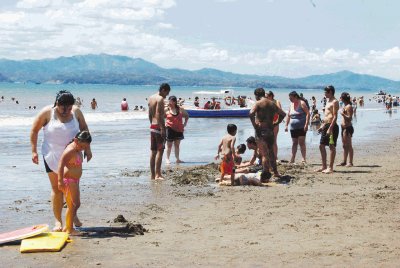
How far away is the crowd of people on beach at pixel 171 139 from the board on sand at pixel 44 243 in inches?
15.5

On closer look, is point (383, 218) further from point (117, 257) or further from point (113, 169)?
point (113, 169)

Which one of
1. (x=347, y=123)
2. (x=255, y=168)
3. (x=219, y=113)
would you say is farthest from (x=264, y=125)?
(x=219, y=113)

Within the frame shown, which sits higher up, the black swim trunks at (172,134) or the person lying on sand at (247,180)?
the black swim trunks at (172,134)

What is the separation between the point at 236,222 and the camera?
8.12m

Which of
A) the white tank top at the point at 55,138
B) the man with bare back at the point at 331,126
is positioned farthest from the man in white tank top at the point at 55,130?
the man with bare back at the point at 331,126

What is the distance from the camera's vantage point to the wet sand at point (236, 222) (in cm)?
627

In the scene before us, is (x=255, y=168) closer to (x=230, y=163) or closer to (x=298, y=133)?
(x=230, y=163)

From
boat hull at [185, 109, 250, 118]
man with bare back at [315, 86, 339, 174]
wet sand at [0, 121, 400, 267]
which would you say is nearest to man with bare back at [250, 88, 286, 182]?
wet sand at [0, 121, 400, 267]

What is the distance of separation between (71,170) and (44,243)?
904mm

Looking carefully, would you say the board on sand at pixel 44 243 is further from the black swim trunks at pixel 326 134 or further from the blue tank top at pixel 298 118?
the blue tank top at pixel 298 118

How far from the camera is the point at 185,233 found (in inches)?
295

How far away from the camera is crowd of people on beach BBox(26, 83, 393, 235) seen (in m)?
7.10

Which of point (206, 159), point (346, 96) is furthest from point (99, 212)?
point (206, 159)

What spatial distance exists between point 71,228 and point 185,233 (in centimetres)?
136
